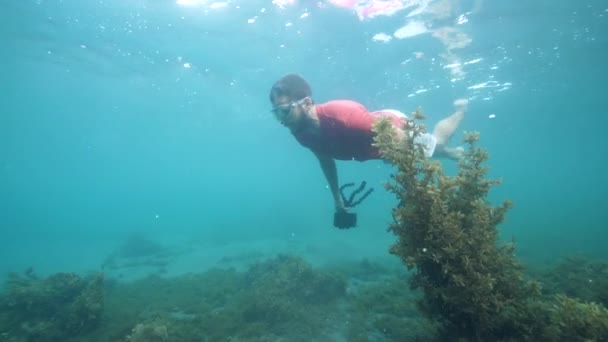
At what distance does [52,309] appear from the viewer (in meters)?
11.4

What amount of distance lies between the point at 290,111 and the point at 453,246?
124 inches

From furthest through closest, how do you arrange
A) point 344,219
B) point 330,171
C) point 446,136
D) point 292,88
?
1. point 446,136
2. point 330,171
3. point 292,88
4. point 344,219

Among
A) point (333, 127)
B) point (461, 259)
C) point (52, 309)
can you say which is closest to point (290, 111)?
point (333, 127)

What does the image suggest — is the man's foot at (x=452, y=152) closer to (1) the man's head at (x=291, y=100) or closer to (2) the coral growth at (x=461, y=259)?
(2) the coral growth at (x=461, y=259)

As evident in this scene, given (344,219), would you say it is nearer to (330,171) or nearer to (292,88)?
(330,171)

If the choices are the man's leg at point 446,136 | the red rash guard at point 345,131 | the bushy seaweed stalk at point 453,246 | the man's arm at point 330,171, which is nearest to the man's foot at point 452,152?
the man's leg at point 446,136

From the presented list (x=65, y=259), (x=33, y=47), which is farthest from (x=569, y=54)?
(x=65, y=259)

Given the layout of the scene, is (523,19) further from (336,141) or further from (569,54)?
(336,141)

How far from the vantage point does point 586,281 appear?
31.8ft

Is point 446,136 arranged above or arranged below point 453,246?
above

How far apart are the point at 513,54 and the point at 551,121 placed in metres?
33.2

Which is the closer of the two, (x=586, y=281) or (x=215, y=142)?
(x=586, y=281)

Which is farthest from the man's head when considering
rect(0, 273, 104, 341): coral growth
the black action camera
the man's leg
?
rect(0, 273, 104, 341): coral growth

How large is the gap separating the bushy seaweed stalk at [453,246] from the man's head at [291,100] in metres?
1.77
